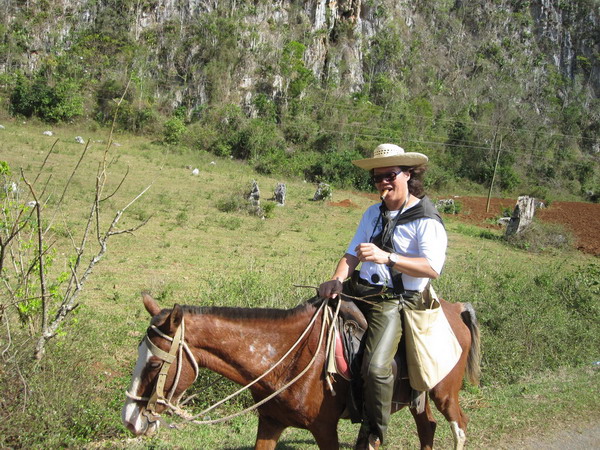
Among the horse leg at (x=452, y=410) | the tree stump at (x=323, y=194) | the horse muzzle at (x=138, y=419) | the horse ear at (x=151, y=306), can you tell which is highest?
the horse ear at (x=151, y=306)

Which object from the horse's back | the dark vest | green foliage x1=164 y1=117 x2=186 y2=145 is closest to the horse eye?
the dark vest

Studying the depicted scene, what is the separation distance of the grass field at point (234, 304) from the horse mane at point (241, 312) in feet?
3.79

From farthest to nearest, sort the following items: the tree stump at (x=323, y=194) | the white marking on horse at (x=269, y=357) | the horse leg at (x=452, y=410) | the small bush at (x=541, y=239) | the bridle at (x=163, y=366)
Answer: the tree stump at (x=323, y=194)
the small bush at (x=541, y=239)
the horse leg at (x=452, y=410)
the white marking on horse at (x=269, y=357)
the bridle at (x=163, y=366)

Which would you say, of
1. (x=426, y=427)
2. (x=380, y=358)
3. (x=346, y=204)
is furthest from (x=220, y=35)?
(x=380, y=358)

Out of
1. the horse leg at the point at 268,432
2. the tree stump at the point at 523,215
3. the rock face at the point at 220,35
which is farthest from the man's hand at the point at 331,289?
the rock face at the point at 220,35

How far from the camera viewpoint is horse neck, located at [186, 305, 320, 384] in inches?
121

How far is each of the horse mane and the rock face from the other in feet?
134

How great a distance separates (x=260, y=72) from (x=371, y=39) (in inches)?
667

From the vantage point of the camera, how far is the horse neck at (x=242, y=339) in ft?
10.0

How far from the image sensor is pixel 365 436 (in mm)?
3449

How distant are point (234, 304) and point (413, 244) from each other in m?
4.10

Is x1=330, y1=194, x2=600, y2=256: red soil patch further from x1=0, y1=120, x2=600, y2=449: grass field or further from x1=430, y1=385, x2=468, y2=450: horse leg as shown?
x1=430, y1=385, x2=468, y2=450: horse leg

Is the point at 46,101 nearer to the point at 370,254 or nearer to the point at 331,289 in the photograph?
the point at 331,289

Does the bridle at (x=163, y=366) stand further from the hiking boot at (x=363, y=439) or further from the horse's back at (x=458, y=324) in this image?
the horse's back at (x=458, y=324)
